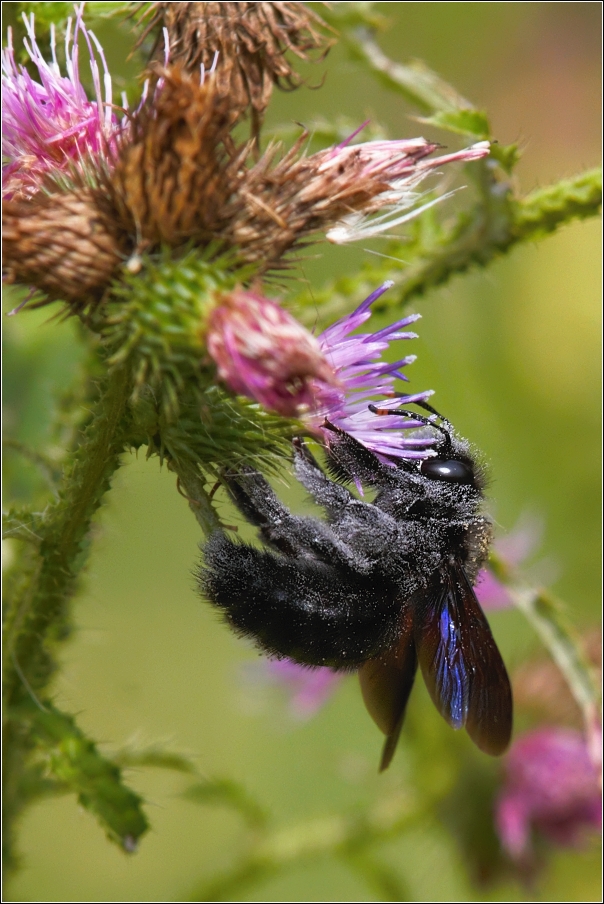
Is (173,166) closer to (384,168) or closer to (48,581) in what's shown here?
(384,168)

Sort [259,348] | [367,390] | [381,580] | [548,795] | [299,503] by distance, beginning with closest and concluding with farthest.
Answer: [259,348] < [367,390] < [381,580] < [299,503] < [548,795]

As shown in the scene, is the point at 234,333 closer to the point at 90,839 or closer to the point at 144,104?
the point at 144,104

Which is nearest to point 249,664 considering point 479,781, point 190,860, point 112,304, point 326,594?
point 479,781

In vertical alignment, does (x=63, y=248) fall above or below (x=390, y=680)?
above

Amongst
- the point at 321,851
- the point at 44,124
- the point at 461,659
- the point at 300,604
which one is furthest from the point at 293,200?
the point at 321,851

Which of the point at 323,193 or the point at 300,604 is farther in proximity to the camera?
the point at 300,604

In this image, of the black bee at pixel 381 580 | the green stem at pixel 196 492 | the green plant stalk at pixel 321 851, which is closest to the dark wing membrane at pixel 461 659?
the black bee at pixel 381 580

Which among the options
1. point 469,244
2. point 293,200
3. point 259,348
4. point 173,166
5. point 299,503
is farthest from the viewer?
point 469,244
